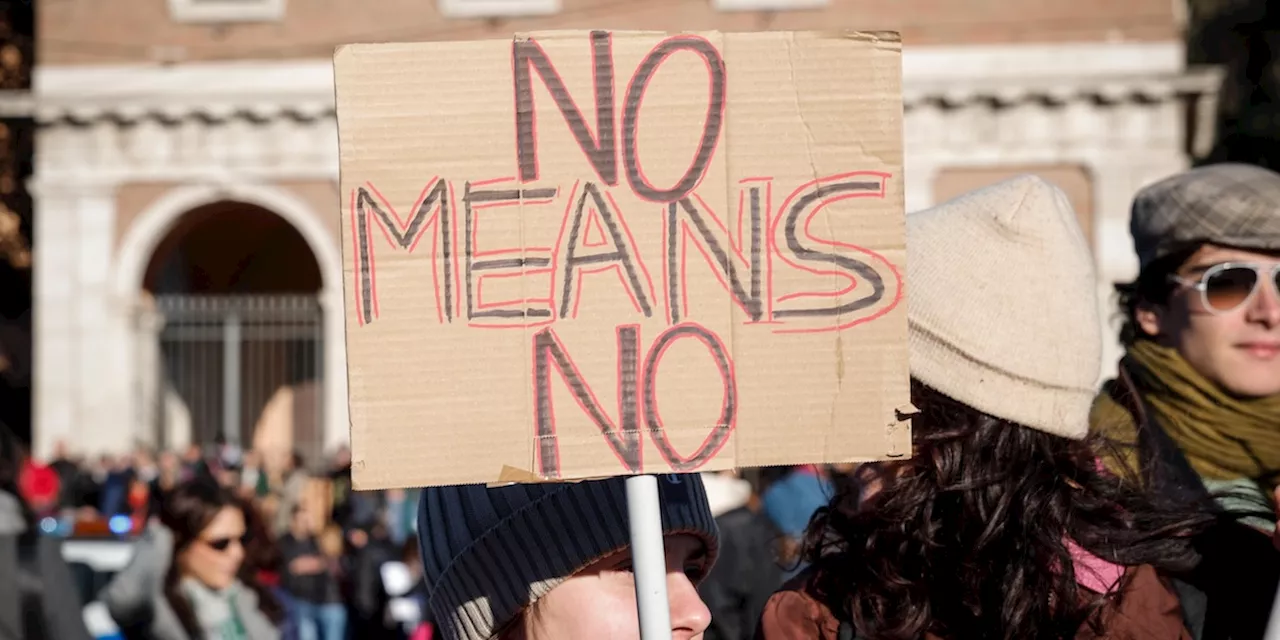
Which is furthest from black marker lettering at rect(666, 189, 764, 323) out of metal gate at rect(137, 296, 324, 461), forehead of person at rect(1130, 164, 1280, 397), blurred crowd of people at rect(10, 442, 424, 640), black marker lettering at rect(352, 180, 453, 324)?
metal gate at rect(137, 296, 324, 461)

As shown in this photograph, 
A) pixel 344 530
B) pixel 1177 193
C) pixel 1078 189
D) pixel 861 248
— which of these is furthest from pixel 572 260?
pixel 1078 189

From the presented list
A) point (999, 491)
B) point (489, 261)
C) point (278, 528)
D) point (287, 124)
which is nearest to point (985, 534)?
point (999, 491)

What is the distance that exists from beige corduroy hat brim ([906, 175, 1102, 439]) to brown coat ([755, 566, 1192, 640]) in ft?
0.69

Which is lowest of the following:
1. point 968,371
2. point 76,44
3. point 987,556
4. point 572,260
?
point 987,556

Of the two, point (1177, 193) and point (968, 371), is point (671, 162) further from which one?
point (1177, 193)

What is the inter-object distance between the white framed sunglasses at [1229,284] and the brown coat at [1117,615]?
0.73 meters

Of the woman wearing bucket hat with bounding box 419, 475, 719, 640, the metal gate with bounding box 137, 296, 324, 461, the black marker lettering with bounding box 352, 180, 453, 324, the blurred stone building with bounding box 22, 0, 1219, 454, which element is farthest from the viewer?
the metal gate with bounding box 137, 296, 324, 461

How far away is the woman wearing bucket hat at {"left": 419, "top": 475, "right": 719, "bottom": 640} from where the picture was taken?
2.20 metres

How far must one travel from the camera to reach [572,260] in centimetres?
201

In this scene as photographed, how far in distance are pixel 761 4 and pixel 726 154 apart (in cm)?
1865

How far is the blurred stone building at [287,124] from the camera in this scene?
64.8 feet

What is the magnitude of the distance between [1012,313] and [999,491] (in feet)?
0.75

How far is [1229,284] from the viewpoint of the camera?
9.64ft

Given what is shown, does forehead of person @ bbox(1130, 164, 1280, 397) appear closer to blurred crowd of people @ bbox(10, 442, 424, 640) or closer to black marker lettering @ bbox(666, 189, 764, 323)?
black marker lettering @ bbox(666, 189, 764, 323)
